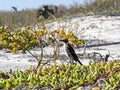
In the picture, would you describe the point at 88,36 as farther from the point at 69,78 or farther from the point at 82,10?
the point at 69,78

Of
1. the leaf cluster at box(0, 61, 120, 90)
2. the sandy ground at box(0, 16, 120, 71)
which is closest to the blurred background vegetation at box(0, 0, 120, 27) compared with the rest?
the sandy ground at box(0, 16, 120, 71)

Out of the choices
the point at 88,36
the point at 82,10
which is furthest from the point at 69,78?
the point at 82,10

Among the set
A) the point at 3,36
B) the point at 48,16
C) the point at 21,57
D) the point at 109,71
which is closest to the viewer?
the point at 109,71

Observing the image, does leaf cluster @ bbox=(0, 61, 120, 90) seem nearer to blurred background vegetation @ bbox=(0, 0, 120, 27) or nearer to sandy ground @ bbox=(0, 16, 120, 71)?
sandy ground @ bbox=(0, 16, 120, 71)

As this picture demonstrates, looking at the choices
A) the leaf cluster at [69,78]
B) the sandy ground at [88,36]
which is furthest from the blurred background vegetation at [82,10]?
the leaf cluster at [69,78]

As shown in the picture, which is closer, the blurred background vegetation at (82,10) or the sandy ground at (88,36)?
the sandy ground at (88,36)

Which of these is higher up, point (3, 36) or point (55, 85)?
point (3, 36)

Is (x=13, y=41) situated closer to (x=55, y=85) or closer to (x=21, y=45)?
(x=21, y=45)

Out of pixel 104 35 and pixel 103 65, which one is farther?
pixel 104 35

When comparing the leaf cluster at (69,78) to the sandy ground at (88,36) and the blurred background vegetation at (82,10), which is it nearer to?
the sandy ground at (88,36)

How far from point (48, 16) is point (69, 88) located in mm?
19892

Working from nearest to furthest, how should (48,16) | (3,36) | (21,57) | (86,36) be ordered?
(3,36)
(21,57)
(86,36)
(48,16)

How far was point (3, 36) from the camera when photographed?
9227 millimetres

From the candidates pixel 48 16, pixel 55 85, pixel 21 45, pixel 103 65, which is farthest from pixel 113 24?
pixel 55 85
